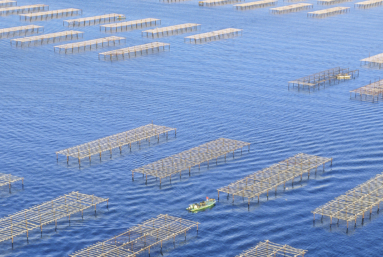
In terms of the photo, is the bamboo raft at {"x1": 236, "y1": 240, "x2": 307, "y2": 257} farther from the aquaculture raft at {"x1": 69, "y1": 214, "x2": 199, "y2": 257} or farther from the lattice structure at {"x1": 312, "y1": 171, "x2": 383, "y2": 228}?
the aquaculture raft at {"x1": 69, "y1": 214, "x2": 199, "y2": 257}

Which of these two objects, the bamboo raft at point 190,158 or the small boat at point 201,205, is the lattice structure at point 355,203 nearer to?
the small boat at point 201,205

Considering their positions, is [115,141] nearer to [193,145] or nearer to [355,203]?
[193,145]

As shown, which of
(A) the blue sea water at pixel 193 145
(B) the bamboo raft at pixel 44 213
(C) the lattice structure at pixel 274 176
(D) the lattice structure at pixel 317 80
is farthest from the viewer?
(D) the lattice structure at pixel 317 80

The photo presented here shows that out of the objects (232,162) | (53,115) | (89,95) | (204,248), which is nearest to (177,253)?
(204,248)

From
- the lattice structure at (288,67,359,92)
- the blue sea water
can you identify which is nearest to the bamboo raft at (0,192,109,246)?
the blue sea water

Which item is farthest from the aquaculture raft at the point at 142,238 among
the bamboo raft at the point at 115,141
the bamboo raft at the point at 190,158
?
the bamboo raft at the point at 115,141

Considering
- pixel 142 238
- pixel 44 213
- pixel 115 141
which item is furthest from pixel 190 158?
pixel 44 213
